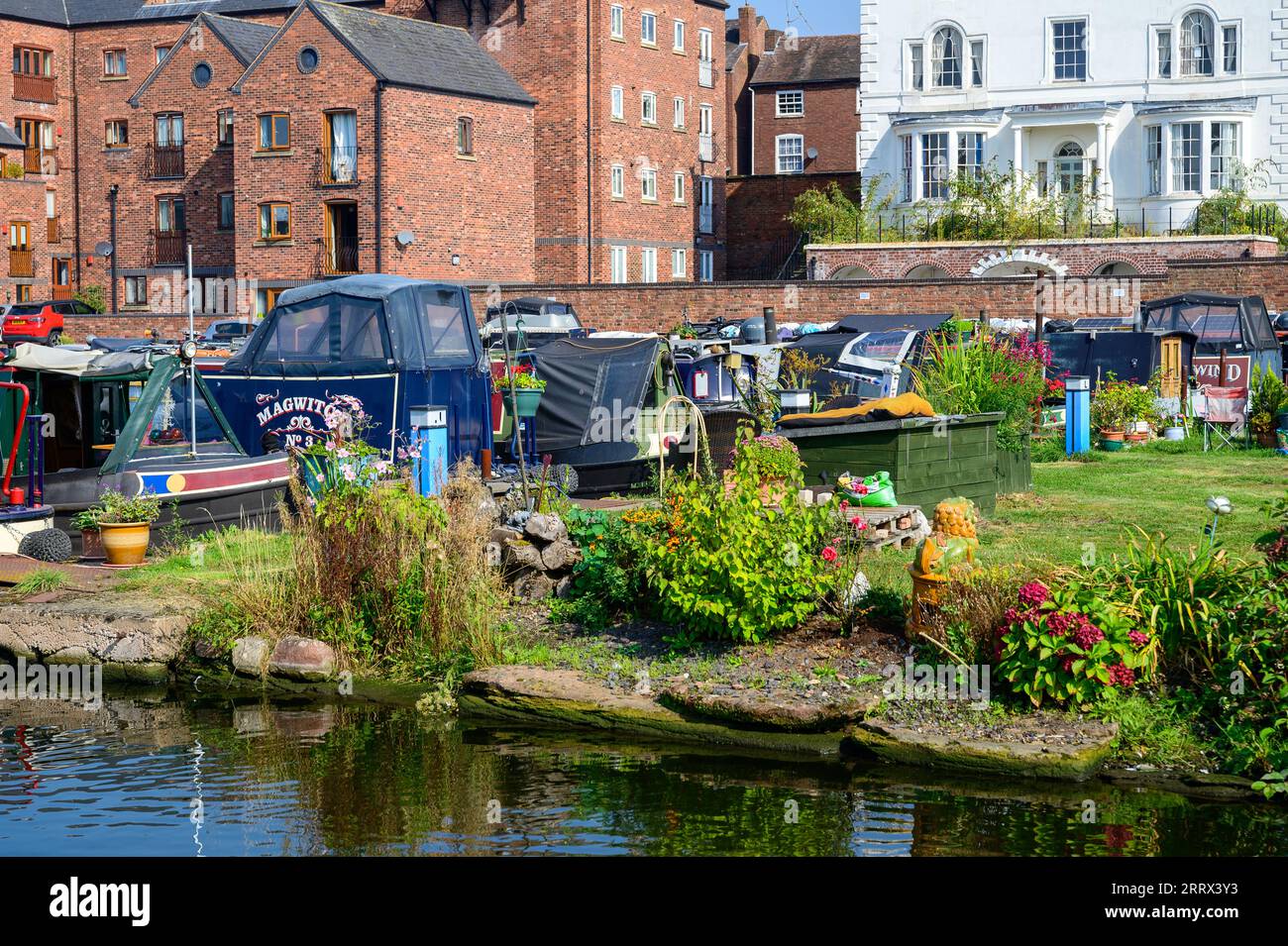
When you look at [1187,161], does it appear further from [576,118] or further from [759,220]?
[576,118]

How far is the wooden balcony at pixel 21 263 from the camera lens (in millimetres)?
59656

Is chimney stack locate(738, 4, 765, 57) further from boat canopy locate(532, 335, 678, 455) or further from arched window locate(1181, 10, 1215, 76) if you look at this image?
boat canopy locate(532, 335, 678, 455)

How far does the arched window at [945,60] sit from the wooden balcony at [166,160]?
25.6 meters

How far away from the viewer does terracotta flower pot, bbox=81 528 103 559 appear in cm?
1493

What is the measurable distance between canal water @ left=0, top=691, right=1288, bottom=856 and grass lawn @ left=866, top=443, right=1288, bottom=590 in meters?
2.60

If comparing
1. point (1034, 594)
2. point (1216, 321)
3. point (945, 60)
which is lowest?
point (1034, 594)

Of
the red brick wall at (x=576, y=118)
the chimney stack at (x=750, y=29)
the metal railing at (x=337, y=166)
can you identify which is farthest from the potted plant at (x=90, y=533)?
the chimney stack at (x=750, y=29)

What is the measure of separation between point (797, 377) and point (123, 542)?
10.7 meters

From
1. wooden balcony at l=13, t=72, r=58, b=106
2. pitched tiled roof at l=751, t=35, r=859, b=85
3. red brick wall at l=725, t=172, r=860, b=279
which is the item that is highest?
pitched tiled roof at l=751, t=35, r=859, b=85

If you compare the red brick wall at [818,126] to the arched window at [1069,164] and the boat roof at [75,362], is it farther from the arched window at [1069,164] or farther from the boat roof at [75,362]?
the boat roof at [75,362]

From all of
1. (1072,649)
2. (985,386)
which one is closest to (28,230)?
(985,386)

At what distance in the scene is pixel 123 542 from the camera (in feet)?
48.0

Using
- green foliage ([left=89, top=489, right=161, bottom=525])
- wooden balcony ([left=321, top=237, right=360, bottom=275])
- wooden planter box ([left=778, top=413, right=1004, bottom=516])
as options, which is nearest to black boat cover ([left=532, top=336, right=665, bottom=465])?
wooden planter box ([left=778, top=413, right=1004, bottom=516])
